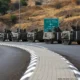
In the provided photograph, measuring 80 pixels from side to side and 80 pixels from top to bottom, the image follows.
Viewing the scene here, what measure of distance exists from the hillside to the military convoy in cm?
2167

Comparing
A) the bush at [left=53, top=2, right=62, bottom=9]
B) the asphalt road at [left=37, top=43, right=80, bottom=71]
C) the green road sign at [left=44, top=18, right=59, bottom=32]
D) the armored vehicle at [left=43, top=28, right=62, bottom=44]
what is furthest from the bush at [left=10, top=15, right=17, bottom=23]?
the asphalt road at [left=37, top=43, right=80, bottom=71]

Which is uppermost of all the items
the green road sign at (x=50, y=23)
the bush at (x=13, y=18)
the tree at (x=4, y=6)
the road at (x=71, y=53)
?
the tree at (x=4, y=6)

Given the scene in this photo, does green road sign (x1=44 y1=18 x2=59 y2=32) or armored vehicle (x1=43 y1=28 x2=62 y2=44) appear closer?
armored vehicle (x1=43 y1=28 x2=62 y2=44)

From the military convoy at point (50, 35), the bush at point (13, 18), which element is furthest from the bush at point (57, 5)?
the military convoy at point (50, 35)

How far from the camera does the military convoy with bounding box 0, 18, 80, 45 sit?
49.9 metres

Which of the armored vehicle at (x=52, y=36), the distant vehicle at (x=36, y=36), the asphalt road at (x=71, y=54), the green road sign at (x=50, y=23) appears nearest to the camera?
the asphalt road at (x=71, y=54)

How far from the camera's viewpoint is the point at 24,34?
67062 mm

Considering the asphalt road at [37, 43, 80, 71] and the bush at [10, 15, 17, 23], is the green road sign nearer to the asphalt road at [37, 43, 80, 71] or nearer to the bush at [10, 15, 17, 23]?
the asphalt road at [37, 43, 80, 71]

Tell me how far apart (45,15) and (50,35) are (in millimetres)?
53670

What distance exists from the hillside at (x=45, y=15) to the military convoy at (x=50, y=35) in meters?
21.7

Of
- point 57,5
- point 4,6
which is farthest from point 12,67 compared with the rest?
point 57,5

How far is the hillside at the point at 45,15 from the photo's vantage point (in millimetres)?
94075

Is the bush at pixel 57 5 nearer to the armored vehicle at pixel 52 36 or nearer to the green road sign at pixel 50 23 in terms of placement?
the green road sign at pixel 50 23

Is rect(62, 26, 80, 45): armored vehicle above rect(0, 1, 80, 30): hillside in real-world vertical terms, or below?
below
